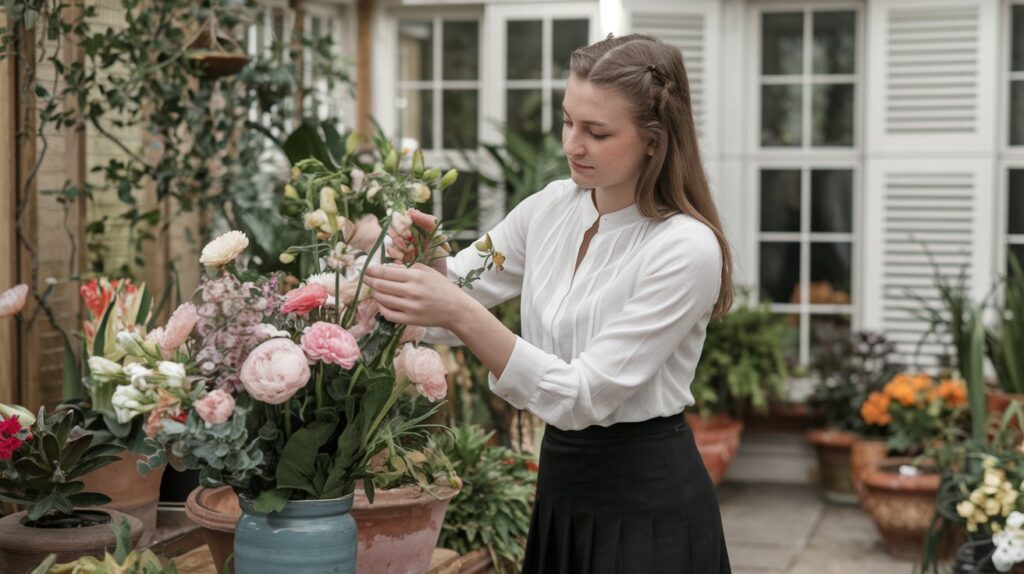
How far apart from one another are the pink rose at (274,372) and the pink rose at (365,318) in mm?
159

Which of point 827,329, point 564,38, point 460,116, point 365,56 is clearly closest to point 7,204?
point 365,56

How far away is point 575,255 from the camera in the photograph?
6.88 ft

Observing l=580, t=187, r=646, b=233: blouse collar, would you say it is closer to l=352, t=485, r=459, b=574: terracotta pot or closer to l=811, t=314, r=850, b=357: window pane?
l=352, t=485, r=459, b=574: terracotta pot

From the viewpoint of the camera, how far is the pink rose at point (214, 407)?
5.19 feet

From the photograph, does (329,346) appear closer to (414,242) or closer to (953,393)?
(414,242)

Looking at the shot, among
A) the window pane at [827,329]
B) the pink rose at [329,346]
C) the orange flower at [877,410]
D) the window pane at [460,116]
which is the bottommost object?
the orange flower at [877,410]

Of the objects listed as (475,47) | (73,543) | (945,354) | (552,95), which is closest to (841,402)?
(945,354)

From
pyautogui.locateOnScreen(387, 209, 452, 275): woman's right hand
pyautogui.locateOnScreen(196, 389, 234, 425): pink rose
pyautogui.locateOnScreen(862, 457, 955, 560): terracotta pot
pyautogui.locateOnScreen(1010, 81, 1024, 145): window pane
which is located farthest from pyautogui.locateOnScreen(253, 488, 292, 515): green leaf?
pyautogui.locateOnScreen(1010, 81, 1024, 145): window pane

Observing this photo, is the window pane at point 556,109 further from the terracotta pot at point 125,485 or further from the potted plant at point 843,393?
the terracotta pot at point 125,485

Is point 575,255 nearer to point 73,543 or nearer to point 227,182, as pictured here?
point 73,543

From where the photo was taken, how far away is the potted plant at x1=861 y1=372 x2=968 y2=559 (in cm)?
495

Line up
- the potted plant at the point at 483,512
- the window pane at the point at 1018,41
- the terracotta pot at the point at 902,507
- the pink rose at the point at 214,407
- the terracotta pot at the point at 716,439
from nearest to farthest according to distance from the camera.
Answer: the pink rose at the point at 214,407 < the potted plant at the point at 483,512 < the terracotta pot at the point at 902,507 < the terracotta pot at the point at 716,439 < the window pane at the point at 1018,41

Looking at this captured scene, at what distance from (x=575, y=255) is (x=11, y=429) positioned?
2.86 ft

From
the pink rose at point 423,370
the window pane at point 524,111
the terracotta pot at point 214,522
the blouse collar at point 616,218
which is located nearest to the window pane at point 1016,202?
the window pane at point 524,111
